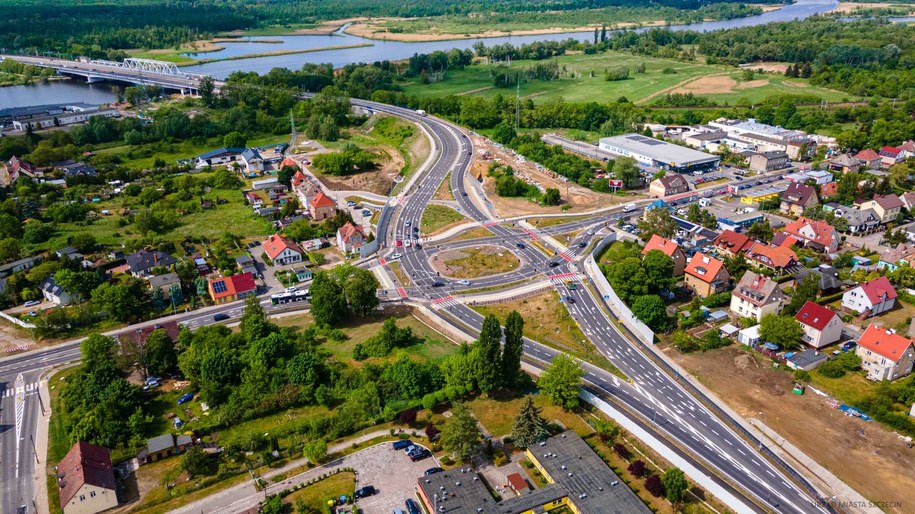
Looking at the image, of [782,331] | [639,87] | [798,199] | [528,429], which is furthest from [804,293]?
[639,87]

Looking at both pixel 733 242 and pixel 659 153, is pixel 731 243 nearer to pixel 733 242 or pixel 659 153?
pixel 733 242

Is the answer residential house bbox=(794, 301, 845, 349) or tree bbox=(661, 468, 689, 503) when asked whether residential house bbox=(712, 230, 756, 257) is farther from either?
tree bbox=(661, 468, 689, 503)

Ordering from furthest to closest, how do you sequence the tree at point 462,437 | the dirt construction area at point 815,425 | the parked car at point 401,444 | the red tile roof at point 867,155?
1. the red tile roof at point 867,155
2. the parked car at point 401,444
3. the tree at point 462,437
4. the dirt construction area at point 815,425

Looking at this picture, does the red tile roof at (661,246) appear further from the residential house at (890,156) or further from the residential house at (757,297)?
the residential house at (890,156)

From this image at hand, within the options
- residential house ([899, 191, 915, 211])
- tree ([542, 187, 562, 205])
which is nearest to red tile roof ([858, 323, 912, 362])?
residential house ([899, 191, 915, 211])

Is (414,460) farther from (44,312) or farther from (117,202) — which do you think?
(117,202)

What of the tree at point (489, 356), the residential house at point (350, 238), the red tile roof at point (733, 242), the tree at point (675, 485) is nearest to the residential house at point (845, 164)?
the red tile roof at point (733, 242)
